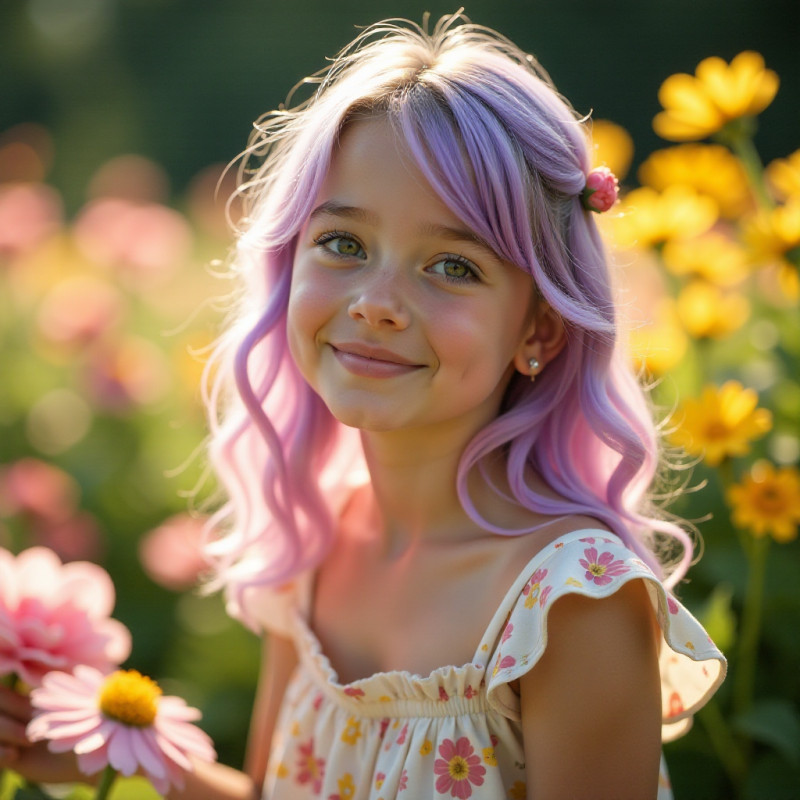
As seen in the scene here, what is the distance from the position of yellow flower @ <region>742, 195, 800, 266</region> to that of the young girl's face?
2.07ft

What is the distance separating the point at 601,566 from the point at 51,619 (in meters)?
0.69

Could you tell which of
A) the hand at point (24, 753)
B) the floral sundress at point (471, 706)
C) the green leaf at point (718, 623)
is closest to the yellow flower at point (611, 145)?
the green leaf at point (718, 623)

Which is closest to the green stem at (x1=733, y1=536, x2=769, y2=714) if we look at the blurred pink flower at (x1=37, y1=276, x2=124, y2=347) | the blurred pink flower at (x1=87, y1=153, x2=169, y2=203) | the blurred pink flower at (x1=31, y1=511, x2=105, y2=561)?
the blurred pink flower at (x1=31, y1=511, x2=105, y2=561)

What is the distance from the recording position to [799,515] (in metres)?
1.61

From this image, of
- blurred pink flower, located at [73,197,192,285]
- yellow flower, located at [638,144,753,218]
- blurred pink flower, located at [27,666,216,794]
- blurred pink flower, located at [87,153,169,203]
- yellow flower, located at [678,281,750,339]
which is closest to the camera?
blurred pink flower, located at [27,666,216,794]

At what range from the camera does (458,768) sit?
1.28 metres

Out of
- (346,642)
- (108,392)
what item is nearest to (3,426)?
(108,392)

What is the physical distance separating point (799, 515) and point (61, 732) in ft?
3.64

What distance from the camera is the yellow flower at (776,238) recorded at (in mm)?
1747

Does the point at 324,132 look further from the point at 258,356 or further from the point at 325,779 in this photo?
the point at 325,779

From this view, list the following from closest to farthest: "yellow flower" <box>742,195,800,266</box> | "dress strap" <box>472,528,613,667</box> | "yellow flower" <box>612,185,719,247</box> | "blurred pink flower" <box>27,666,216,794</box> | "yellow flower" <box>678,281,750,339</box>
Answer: "blurred pink flower" <box>27,666,216,794</box>, "dress strap" <box>472,528,613,667</box>, "yellow flower" <box>742,195,800,266</box>, "yellow flower" <box>678,281,750,339</box>, "yellow flower" <box>612,185,719,247</box>

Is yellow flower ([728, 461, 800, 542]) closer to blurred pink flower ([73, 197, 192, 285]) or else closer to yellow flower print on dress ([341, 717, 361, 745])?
yellow flower print on dress ([341, 717, 361, 745])

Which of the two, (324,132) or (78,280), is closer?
(324,132)

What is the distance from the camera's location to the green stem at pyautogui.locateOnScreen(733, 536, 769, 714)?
1672mm
